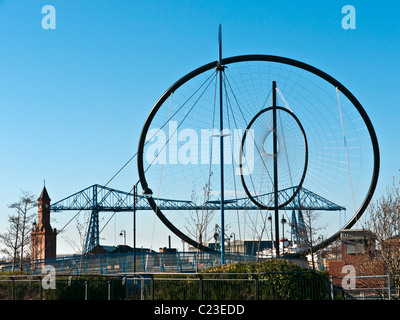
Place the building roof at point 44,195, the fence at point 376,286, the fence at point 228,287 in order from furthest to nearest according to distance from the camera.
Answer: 1. the building roof at point 44,195
2. the fence at point 376,286
3. the fence at point 228,287

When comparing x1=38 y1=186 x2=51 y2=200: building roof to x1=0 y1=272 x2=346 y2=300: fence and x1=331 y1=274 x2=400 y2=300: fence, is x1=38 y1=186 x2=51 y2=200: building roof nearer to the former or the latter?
x1=331 y1=274 x2=400 y2=300: fence

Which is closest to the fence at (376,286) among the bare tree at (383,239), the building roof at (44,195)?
the bare tree at (383,239)

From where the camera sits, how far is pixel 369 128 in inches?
1344

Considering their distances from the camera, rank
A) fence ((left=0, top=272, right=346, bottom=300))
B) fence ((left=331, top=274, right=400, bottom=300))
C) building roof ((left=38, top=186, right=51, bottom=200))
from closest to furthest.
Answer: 1. fence ((left=0, top=272, right=346, bottom=300))
2. fence ((left=331, top=274, right=400, bottom=300))
3. building roof ((left=38, top=186, right=51, bottom=200))

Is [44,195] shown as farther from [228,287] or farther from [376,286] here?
[228,287]

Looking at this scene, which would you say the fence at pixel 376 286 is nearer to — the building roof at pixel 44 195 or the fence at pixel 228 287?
the fence at pixel 228 287

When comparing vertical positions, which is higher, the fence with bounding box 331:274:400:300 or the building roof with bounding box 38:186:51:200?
the building roof with bounding box 38:186:51:200

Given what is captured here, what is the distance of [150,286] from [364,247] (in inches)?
529

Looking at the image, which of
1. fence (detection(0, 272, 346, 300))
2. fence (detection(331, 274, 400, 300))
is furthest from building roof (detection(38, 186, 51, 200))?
fence (detection(0, 272, 346, 300))

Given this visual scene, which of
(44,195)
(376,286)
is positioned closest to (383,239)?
(376,286)

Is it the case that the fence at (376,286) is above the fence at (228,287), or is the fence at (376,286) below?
below

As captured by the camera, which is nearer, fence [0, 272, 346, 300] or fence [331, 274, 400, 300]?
fence [0, 272, 346, 300]

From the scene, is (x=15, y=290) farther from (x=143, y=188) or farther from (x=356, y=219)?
(x=356, y=219)
